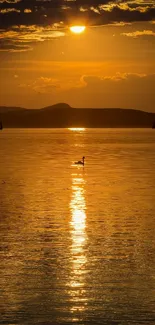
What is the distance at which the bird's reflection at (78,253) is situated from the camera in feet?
64.3

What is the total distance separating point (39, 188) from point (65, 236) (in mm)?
20588

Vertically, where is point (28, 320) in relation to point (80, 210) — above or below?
above

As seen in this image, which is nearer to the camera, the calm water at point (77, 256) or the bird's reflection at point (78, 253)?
the calm water at point (77, 256)

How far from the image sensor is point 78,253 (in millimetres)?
25516

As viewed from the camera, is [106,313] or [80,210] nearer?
[106,313]

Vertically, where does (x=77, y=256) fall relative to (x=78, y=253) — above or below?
above

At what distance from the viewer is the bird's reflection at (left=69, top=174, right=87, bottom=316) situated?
19.6 m

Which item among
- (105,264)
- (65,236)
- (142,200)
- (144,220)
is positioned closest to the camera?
(105,264)

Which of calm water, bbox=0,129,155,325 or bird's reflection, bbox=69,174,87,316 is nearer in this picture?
calm water, bbox=0,129,155,325

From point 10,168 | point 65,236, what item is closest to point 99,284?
point 65,236

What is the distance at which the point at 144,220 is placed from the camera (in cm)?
3369

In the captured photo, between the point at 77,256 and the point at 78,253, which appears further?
the point at 78,253

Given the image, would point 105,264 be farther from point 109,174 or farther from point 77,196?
point 109,174

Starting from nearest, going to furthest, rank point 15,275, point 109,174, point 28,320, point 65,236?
point 28,320, point 15,275, point 65,236, point 109,174
